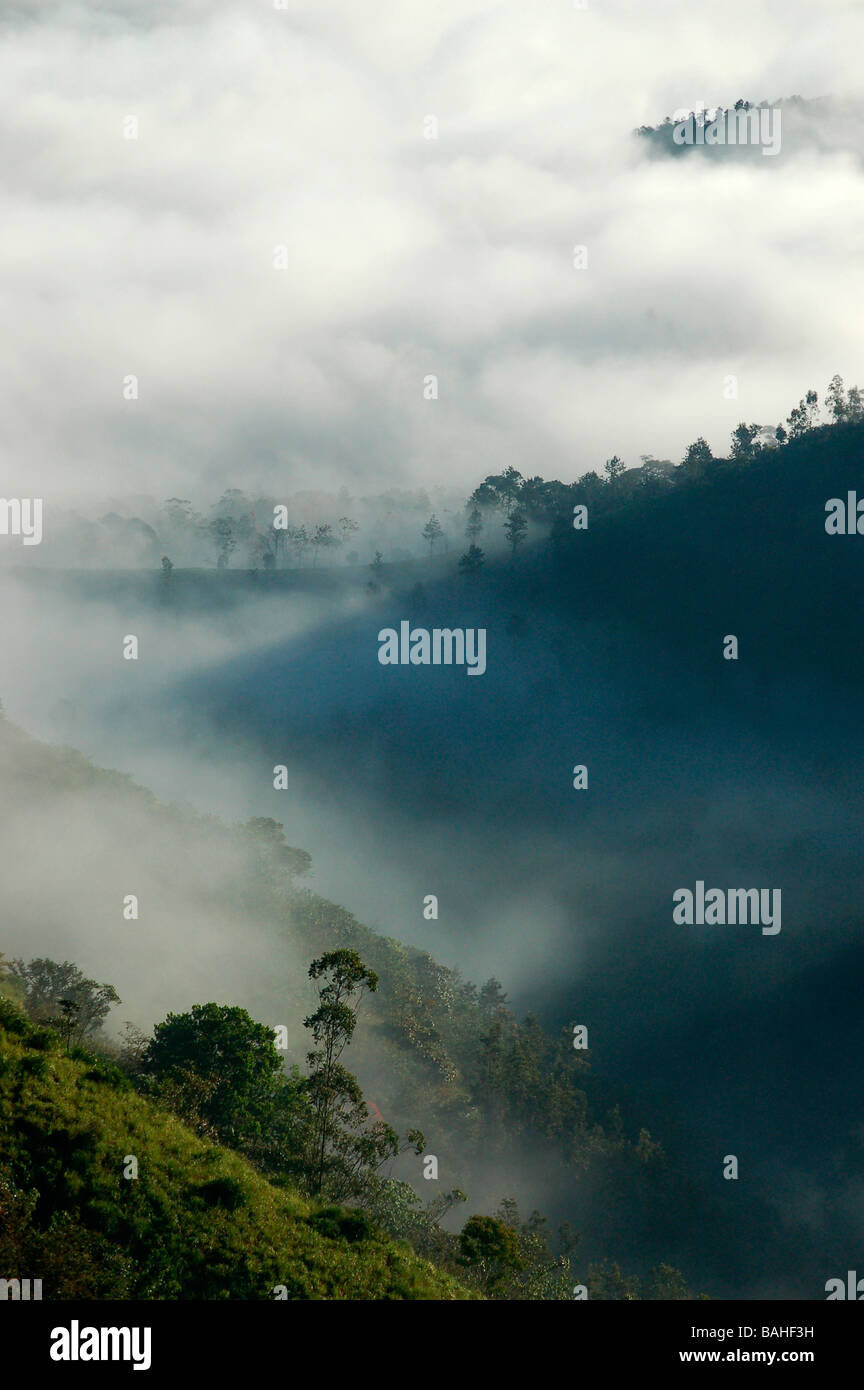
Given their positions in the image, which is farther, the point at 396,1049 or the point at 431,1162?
the point at 396,1049

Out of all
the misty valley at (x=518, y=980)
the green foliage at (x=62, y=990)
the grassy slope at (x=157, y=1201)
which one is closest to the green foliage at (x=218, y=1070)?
the misty valley at (x=518, y=980)

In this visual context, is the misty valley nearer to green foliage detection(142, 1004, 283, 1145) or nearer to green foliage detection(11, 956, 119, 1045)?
green foliage detection(142, 1004, 283, 1145)

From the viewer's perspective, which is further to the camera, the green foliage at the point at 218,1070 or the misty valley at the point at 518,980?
the misty valley at the point at 518,980

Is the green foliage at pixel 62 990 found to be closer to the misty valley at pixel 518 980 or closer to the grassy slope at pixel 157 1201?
the misty valley at pixel 518 980

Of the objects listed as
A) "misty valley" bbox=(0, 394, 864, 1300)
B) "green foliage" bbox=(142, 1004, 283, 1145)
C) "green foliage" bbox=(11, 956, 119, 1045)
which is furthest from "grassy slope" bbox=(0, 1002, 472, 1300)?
"green foliage" bbox=(11, 956, 119, 1045)

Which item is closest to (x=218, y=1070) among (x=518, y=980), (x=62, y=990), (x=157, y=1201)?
(x=157, y=1201)

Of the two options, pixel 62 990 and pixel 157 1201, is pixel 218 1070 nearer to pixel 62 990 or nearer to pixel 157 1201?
pixel 157 1201
